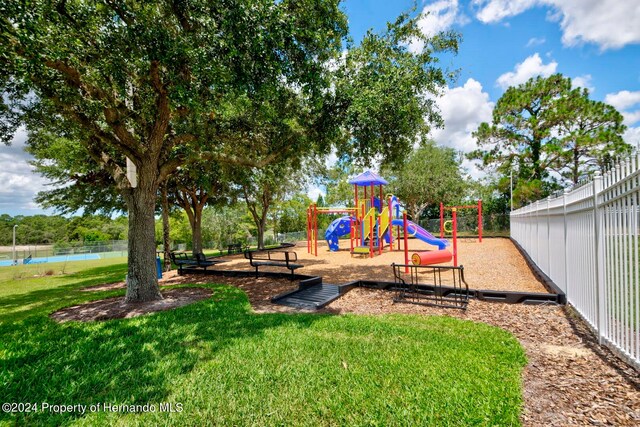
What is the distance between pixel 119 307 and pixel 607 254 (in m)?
9.23

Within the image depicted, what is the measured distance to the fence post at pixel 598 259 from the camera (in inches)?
156

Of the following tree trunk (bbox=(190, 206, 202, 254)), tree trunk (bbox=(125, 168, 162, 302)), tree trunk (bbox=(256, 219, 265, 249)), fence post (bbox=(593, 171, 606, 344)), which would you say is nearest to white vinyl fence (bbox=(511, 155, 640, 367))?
fence post (bbox=(593, 171, 606, 344))

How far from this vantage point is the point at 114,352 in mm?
4219

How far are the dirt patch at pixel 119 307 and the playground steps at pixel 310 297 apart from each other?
2205mm

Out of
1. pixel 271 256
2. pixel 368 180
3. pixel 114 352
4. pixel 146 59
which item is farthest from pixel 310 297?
pixel 271 256

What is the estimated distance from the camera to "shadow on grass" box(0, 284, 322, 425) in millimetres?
3158

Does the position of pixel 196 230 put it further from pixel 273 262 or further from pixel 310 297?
pixel 310 297

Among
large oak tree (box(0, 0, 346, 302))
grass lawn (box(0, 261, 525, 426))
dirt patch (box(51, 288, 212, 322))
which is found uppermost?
large oak tree (box(0, 0, 346, 302))

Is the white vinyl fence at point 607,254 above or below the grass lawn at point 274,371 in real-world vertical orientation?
above

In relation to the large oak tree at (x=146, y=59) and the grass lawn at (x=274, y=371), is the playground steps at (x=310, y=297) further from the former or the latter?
the large oak tree at (x=146, y=59)

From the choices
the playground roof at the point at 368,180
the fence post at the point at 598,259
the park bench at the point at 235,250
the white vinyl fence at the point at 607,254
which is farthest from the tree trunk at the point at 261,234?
the fence post at the point at 598,259

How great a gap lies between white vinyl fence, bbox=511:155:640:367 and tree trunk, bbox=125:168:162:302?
347 inches

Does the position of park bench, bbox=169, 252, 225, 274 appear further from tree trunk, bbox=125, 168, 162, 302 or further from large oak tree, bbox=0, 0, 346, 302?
large oak tree, bbox=0, 0, 346, 302

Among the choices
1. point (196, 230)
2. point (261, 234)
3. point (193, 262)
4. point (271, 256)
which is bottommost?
point (271, 256)
